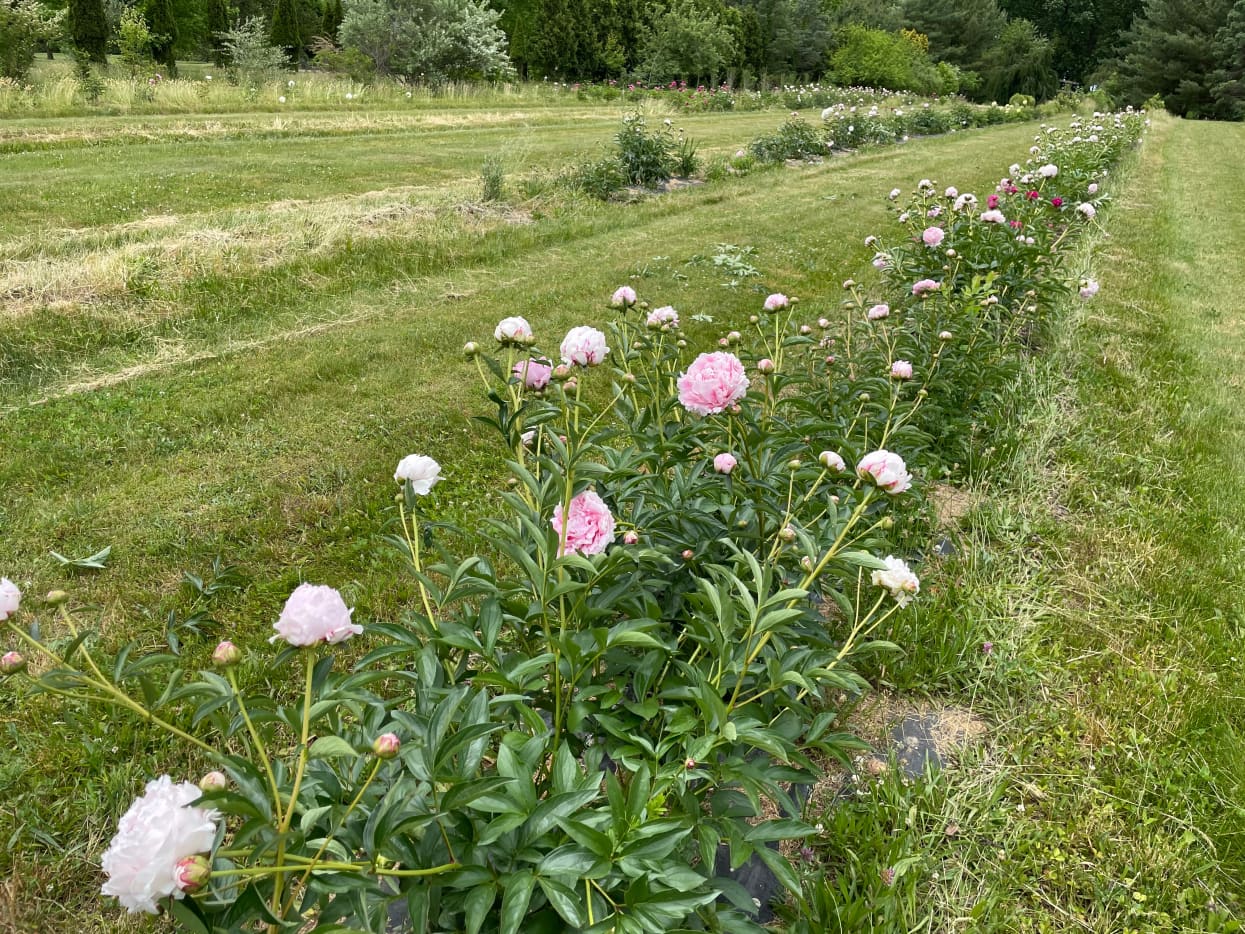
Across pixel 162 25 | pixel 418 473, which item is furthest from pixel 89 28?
pixel 418 473

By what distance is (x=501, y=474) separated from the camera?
296 cm

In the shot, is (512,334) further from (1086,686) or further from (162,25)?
(162,25)

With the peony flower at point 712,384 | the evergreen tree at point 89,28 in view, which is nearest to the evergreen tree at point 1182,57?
the evergreen tree at point 89,28

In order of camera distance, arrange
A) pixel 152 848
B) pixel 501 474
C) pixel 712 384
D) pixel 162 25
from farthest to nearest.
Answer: pixel 162 25 < pixel 501 474 < pixel 712 384 < pixel 152 848

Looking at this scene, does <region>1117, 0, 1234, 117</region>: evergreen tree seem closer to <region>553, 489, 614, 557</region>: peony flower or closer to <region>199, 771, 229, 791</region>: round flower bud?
<region>553, 489, 614, 557</region>: peony flower

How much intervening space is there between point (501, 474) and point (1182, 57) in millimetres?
37423

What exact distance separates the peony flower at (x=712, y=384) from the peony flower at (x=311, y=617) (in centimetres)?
85

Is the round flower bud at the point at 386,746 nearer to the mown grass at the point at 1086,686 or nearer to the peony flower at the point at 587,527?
the peony flower at the point at 587,527

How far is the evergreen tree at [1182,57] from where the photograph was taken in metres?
27.4

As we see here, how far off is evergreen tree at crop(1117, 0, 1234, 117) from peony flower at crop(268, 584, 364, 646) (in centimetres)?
→ 3730

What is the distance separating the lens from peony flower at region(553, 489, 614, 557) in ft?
3.86

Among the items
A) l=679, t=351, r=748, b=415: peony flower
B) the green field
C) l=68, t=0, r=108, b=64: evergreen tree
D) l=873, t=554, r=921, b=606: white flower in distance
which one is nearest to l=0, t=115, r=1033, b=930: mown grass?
the green field

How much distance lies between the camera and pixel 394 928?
114cm

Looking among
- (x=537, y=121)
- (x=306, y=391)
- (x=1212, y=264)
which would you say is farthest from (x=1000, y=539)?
(x=537, y=121)
